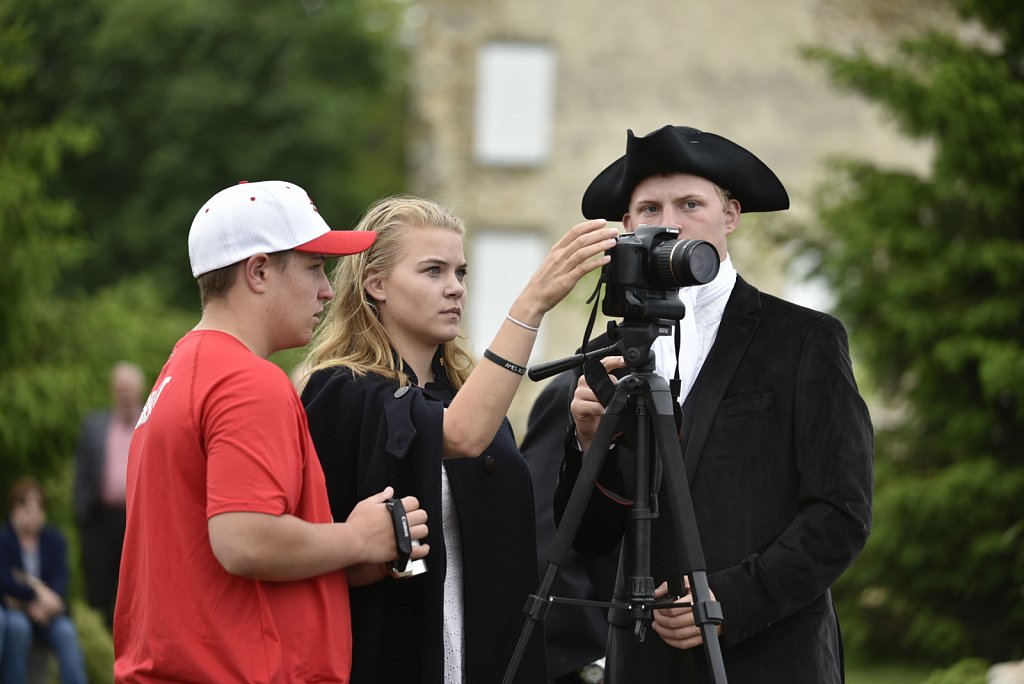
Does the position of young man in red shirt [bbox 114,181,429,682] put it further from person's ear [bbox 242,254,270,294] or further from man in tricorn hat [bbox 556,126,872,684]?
man in tricorn hat [bbox 556,126,872,684]

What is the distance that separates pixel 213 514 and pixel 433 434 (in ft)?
1.83

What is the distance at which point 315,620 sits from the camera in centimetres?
265

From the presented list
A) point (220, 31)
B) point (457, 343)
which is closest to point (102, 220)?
point (220, 31)

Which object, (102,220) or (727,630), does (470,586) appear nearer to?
(727,630)

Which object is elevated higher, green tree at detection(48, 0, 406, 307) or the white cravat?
green tree at detection(48, 0, 406, 307)

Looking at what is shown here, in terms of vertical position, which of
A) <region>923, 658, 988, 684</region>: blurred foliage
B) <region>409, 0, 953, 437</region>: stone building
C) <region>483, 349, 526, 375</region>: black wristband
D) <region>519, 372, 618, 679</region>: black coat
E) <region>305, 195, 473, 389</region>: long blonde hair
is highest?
<region>409, 0, 953, 437</region>: stone building

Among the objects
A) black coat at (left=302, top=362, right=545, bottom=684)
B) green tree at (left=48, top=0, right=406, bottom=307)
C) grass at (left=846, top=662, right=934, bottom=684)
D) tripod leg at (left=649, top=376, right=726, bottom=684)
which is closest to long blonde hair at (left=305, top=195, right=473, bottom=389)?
black coat at (left=302, top=362, right=545, bottom=684)

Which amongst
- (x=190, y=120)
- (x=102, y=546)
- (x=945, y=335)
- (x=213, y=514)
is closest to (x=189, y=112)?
(x=190, y=120)

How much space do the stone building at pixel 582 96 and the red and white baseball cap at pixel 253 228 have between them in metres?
16.4

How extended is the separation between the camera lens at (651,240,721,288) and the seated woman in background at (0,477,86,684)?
5.35 meters

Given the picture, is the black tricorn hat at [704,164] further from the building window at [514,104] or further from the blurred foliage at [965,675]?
the building window at [514,104]

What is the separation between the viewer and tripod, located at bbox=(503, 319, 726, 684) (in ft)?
8.72

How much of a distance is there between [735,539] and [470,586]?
59 cm

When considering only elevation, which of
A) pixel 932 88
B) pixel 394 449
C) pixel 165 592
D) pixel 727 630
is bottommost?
pixel 727 630
